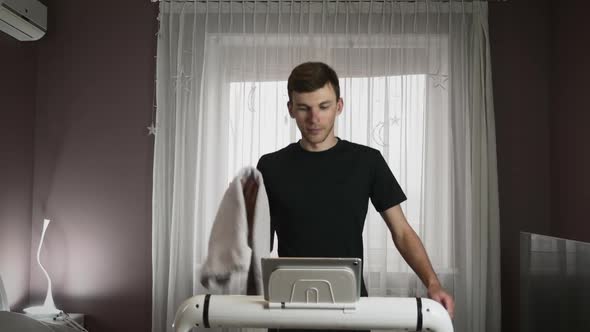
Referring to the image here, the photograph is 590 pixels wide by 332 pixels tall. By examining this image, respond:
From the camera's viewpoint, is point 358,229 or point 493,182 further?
point 493,182

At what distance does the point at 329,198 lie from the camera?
195cm

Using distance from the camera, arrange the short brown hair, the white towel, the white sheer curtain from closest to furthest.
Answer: the white towel
the short brown hair
the white sheer curtain

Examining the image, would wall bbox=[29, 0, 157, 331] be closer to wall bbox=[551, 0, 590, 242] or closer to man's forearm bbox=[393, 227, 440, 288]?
man's forearm bbox=[393, 227, 440, 288]

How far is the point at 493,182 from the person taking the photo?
11.7ft

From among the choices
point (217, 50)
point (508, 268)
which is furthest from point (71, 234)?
point (508, 268)

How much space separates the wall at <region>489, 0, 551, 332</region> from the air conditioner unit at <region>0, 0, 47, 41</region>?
2.68 metres

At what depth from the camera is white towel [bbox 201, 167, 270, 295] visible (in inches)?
55.1

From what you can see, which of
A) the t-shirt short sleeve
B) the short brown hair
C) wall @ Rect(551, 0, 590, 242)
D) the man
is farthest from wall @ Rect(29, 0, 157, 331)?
wall @ Rect(551, 0, 590, 242)

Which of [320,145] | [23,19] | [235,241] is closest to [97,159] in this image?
[23,19]

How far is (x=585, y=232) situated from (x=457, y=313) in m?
0.87

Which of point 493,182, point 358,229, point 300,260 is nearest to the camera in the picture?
point 300,260

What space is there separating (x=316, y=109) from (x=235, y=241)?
51 cm

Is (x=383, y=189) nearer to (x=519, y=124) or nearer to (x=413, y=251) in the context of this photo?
(x=413, y=251)

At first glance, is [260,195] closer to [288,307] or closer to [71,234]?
[288,307]
